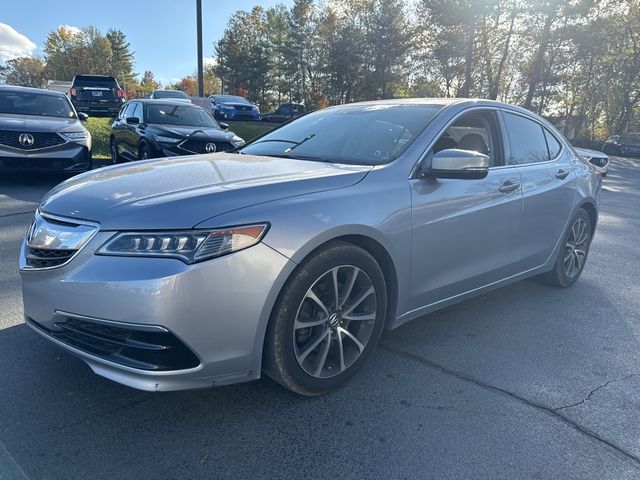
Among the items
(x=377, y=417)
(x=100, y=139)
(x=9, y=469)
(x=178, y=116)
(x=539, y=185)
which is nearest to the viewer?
(x=9, y=469)

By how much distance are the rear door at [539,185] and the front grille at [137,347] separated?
274 centimetres

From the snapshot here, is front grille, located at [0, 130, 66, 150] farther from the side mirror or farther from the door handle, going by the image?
the door handle

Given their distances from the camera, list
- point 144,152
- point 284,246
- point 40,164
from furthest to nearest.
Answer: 1. point 144,152
2. point 40,164
3. point 284,246

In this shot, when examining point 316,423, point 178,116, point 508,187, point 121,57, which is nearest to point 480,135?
point 508,187

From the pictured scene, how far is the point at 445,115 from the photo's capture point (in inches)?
131

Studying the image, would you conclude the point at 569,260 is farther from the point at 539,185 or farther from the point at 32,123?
the point at 32,123

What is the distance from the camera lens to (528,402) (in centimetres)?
273

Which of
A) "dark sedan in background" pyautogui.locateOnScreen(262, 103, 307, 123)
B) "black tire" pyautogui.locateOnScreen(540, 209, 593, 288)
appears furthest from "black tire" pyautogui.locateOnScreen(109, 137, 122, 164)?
"dark sedan in background" pyautogui.locateOnScreen(262, 103, 307, 123)

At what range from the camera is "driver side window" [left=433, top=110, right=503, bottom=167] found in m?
3.59

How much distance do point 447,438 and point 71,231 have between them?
205cm

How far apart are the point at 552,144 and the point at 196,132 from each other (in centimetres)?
636

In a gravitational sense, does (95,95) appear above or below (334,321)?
above

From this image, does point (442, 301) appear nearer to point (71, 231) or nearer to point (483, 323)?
point (483, 323)

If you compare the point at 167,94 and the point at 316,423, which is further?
the point at 167,94
